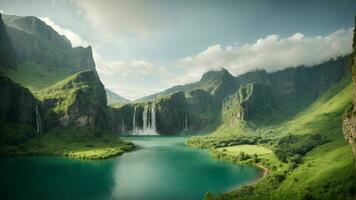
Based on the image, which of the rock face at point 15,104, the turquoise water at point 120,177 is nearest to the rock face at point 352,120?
the turquoise water at point 120,177

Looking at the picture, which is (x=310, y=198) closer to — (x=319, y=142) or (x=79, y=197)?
(x=79, y=197)

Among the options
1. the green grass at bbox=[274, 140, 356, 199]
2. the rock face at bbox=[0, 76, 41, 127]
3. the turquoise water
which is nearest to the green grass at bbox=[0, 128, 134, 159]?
the turquoise water

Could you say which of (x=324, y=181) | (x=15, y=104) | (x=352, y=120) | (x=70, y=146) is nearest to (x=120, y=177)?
(x=324, y=181)

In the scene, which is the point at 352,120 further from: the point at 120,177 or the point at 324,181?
the point at 120,177

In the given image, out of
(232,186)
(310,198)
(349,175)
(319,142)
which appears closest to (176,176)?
(232,186)

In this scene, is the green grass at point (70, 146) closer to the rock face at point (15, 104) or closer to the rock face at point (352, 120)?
the rock face at point (15, 104)
